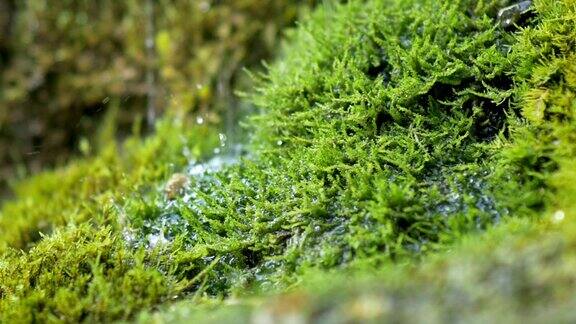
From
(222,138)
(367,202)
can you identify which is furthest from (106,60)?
(367,202)

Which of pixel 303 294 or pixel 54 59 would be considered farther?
pixel 54 59

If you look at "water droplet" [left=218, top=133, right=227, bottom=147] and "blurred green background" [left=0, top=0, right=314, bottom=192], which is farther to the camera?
"blurred green background" [left=0, top=0, right=314, bottom=192]

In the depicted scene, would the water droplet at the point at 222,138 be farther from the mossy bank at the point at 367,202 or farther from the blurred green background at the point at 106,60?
the blurred green background at the point at 106,60

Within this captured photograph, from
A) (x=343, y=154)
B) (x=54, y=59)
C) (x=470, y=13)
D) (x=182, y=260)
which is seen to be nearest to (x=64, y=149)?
(x=54, y=59)

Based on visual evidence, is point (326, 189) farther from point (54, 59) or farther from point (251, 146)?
point (54, 59)

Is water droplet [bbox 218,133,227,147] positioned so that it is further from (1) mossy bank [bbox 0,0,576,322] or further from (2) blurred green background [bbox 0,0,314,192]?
(2) blurred green background [bbox 0,0,314,192]

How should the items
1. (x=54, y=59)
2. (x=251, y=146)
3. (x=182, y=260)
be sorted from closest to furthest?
1. (x=182, y=260)
2. (x=251, y=146)
3. (x=54, y=59)

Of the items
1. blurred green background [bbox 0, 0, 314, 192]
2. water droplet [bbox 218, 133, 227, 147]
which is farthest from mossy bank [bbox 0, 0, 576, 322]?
blurred green background [bbox 0, 0, 314, 192]
